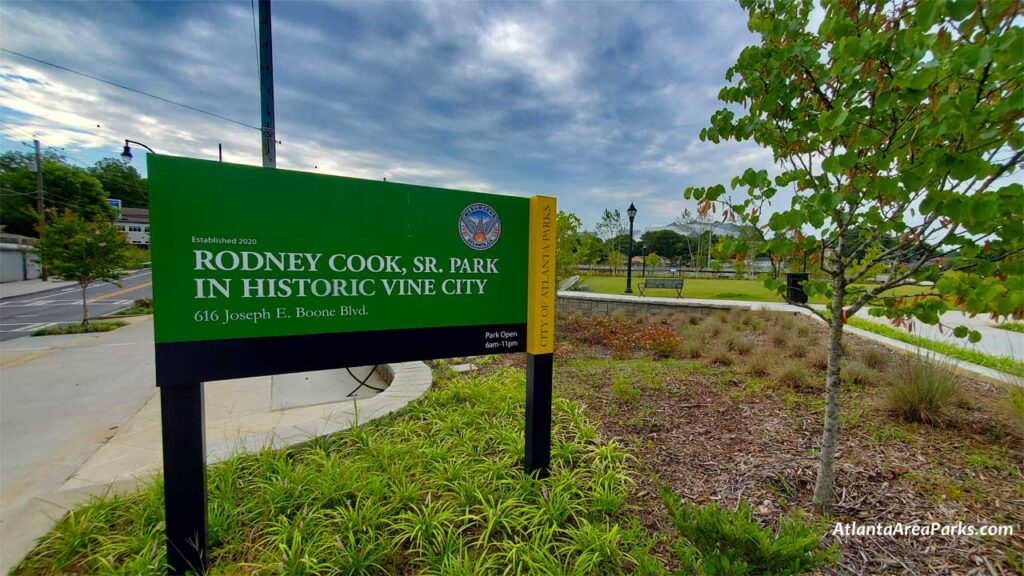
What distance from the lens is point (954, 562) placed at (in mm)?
2043

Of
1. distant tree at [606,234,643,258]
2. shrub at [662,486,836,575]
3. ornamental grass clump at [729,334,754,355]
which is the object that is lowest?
shrub at [662,486,836,575]

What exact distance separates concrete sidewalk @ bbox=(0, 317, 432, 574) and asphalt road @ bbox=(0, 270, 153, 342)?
5.85 meters

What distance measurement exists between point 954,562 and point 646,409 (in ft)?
7.13

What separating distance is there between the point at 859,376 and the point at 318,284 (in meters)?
5.93

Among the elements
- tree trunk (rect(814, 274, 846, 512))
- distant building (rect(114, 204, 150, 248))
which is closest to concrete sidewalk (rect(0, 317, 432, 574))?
tree trunk (rect(814, 274, 846, 512))

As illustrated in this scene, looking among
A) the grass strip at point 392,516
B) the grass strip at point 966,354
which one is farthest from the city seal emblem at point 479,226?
the grass strip at point 966,354

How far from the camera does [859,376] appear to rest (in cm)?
482

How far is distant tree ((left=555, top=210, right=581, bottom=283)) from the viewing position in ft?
39.2

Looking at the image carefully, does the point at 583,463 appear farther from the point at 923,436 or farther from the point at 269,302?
the point at 923,436

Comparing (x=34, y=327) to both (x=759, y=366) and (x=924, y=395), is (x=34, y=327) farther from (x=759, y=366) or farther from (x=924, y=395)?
(x=924, y=395)

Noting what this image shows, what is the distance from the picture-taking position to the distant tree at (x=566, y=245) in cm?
1196

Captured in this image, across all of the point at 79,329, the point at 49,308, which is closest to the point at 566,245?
the point at 79,329

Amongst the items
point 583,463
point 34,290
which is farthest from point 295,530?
point 34,290

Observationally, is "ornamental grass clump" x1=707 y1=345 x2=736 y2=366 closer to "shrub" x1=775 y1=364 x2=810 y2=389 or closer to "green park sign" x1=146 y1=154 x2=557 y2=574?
"shrub" x1=775 y1=364 x2=810 y2=389
